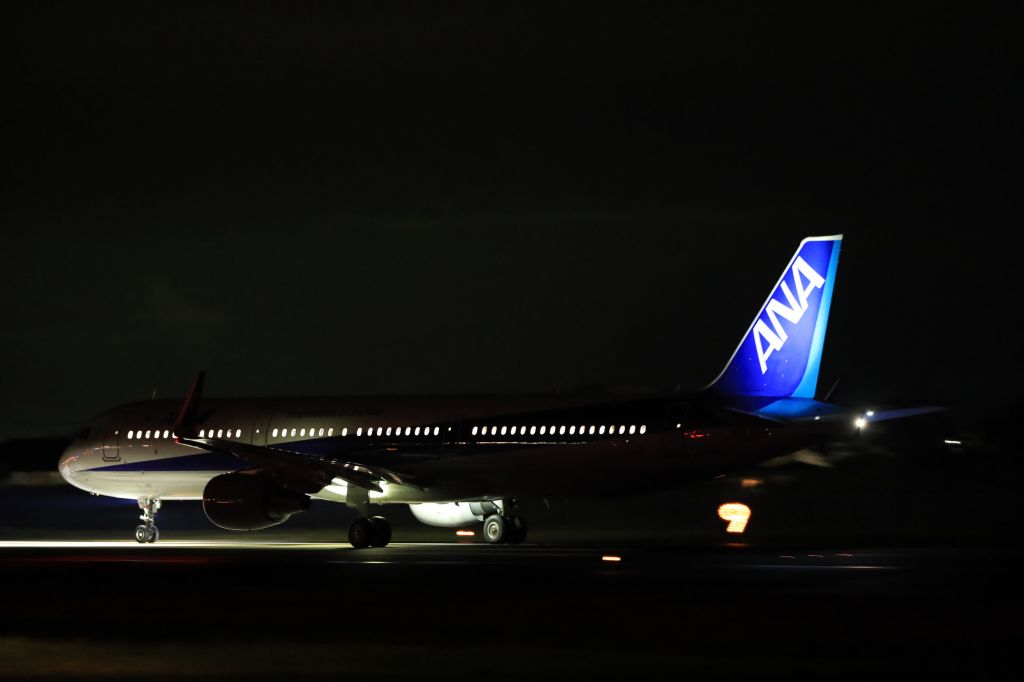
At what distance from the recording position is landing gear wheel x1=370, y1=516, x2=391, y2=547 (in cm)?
3581

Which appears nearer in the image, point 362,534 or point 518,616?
point 518,616

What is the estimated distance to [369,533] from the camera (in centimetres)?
3578

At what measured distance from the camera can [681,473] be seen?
109 feet

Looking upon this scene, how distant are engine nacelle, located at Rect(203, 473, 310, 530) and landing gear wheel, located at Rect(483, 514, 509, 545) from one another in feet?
14.9

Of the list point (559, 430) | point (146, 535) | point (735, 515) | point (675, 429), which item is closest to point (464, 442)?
point (559, 430)

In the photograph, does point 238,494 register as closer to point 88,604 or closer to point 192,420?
point 192,420

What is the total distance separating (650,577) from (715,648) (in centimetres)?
829

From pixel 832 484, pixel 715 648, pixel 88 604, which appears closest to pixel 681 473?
pixel 88 604

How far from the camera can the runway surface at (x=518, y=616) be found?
14328mm

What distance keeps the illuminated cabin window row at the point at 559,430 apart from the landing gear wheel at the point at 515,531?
8.45ft

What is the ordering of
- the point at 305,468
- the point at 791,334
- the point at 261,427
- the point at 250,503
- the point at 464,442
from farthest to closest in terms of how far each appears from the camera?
the point at 261,427, the point at 464,442, the point at 305,468, the point at 250,503, the point at 791,334

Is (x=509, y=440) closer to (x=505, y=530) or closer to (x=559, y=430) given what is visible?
(x=559, y=430)

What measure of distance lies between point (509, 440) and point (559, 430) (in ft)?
4.79

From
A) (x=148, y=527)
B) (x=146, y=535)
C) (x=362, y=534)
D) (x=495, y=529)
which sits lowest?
(x=362, y=534)
